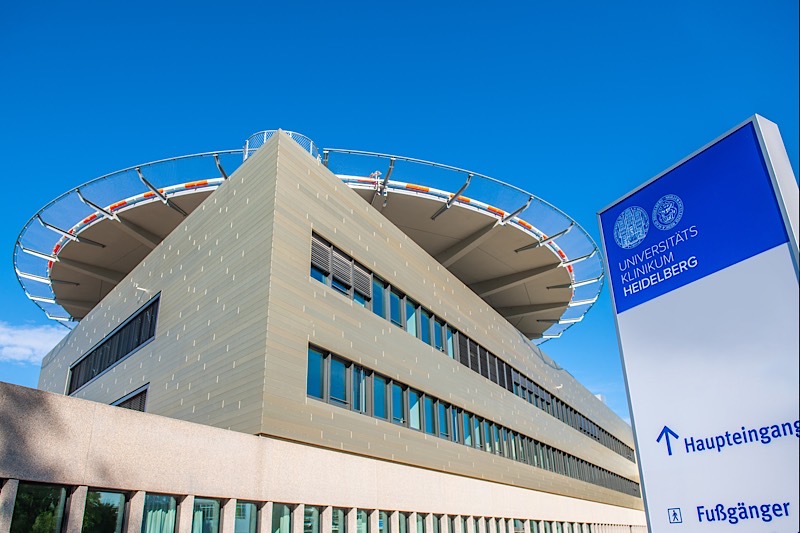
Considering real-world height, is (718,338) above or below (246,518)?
above

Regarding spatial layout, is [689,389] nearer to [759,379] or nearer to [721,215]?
[759,379]

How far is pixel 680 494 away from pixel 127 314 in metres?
21.7

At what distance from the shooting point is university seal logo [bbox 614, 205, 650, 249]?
620cm

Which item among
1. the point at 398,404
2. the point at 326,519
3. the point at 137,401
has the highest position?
the point at 137,401

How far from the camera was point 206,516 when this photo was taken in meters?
11.4

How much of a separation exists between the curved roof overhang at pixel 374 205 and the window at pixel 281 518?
11.3 m

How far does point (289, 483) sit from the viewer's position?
43.6 ft

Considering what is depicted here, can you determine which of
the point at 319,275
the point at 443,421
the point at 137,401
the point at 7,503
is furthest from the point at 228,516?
the point at 443,421

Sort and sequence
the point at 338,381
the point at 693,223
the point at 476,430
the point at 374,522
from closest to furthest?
1. the point at 693,223
2. the point at 374,522
3. the point at 338,381
4. the point at 476,430

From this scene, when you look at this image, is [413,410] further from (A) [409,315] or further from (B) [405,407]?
(A) [409,315]

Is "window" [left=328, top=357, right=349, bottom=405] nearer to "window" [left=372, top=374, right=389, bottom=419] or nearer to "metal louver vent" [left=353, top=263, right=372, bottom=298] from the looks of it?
"window" [left=372, top=374, right=389, bottom=419]

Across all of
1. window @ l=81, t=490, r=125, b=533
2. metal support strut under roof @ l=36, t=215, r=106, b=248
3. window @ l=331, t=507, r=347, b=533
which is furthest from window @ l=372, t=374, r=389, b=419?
metal support strut under roof @ l=36, t=215, r=106, b=248

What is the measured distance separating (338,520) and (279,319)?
4913 mm

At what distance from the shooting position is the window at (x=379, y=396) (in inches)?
707
